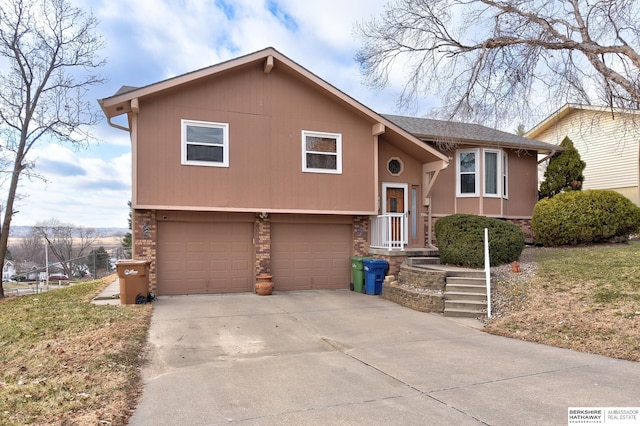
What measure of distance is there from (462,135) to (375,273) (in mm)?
6302

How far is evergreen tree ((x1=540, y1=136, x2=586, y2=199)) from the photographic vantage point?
15.5 m

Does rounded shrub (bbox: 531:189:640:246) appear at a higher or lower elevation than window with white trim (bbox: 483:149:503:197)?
lower

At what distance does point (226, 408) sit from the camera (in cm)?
428

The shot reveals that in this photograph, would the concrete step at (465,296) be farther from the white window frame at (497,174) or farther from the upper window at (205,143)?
the upper window at (205,143)

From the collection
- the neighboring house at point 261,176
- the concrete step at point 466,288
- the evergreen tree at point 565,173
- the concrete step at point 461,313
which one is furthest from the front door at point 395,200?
the evergreen tree at point 565,173

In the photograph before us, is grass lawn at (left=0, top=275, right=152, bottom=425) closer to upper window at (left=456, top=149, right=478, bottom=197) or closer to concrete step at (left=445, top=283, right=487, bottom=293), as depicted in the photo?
concrete step at (left=445, top=283, right=487, bottom=293)

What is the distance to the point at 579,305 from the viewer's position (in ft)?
26.1

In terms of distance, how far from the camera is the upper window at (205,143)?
1083 cm

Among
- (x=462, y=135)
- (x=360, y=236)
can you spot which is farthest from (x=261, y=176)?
(x=462, y=135)

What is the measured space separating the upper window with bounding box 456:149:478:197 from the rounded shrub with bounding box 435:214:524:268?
325 cm

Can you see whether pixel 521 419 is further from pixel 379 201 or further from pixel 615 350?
pixel 379 201

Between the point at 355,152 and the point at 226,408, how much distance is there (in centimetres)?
926

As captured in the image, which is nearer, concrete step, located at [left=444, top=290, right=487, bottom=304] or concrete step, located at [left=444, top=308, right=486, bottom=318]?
concrete step, located at [left=444, top=308, right=486, bottom=318]

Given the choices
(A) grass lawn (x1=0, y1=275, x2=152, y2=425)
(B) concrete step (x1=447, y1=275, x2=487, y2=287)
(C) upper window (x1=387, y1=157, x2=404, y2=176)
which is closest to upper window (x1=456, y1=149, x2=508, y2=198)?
(C) upper window (x1=387, y1=157, x2=404, y2=176)
